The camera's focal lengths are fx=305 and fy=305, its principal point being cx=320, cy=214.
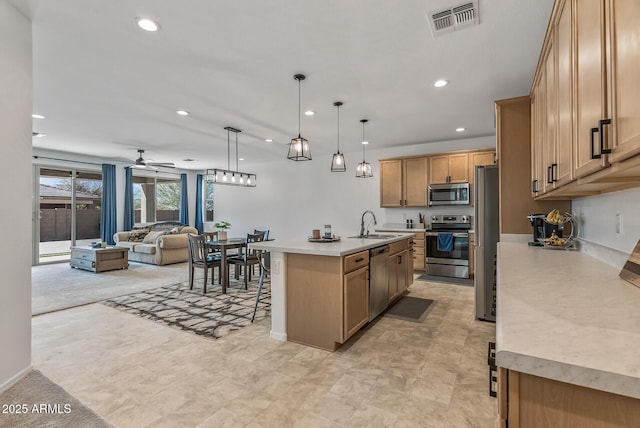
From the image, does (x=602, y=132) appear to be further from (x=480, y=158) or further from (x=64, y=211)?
(x=64, y=211)

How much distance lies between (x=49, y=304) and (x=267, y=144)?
4.36 m

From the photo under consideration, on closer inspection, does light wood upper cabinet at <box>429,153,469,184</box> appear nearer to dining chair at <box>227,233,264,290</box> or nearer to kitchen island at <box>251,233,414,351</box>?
kitchen island at <box>251,233,414,351</box>

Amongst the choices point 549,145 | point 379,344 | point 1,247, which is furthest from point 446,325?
point 1,247

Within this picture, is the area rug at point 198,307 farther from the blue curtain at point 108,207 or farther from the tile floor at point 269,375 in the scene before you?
the blue curtain at point 108,207

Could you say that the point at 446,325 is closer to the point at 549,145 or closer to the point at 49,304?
the point at 549,145

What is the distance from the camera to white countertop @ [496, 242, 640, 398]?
2.03ft

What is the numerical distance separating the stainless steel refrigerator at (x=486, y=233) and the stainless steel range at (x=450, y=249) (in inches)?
82.7

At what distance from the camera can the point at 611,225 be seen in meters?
1.78

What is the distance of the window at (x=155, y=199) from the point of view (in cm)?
931

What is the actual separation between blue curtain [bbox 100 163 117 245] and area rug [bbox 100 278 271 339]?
442 cm

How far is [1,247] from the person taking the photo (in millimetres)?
2078

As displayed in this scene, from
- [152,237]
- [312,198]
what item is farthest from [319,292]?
[152,237]

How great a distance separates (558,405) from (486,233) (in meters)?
3.09

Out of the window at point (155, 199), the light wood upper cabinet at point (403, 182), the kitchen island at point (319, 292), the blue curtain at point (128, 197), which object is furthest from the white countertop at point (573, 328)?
the window at point (155, 199)
